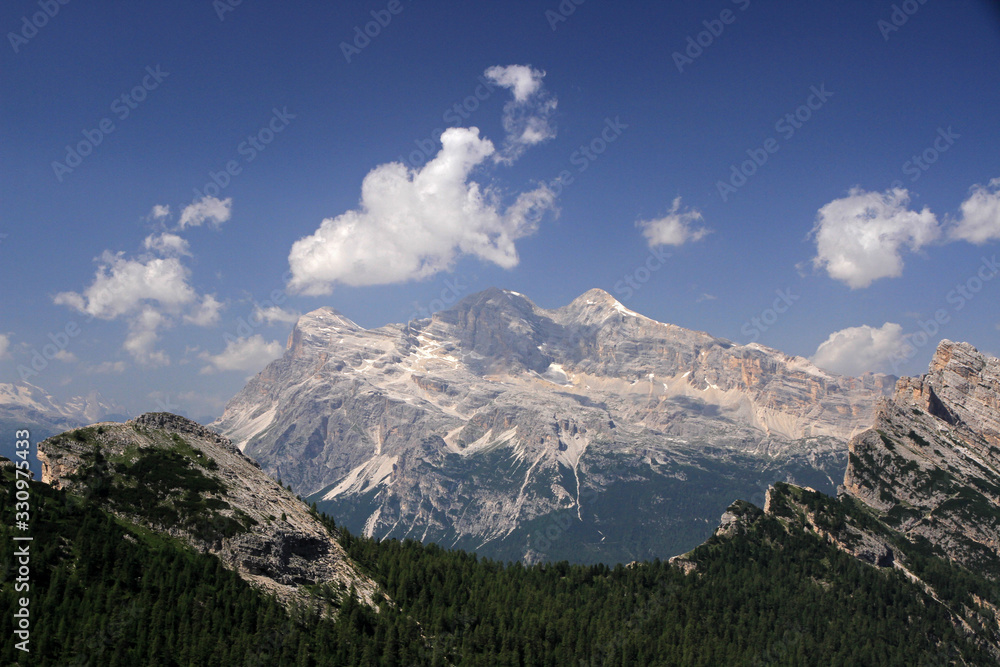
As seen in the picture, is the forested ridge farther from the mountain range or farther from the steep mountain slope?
the steep mountain slope

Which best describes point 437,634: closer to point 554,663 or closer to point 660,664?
point 554,663

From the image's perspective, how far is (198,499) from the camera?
143375 millimetres

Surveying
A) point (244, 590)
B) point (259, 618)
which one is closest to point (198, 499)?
point (244, 590)

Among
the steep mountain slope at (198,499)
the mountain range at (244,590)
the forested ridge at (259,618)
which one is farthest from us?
the steep mountain slope at (198,499)

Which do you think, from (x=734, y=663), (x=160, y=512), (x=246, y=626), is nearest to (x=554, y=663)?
(x=734, y=663)

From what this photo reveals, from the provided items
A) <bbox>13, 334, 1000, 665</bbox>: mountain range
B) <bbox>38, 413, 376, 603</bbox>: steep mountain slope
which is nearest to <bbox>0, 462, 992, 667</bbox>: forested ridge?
<bbox>13, 334, 1000, 665</bbox>: mountain range

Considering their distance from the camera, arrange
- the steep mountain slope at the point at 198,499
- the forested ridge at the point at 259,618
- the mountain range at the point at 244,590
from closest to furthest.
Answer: the forested ridge at the point at 259,618, the mountain range at the point at 244,590, the steep mountain slope at the point at 198,499

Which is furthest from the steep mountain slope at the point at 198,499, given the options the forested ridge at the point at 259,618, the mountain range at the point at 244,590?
the forested ridge at the point at 259,618

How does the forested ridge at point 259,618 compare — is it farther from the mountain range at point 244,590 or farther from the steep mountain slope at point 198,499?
the steep mountain slope at point 198,499

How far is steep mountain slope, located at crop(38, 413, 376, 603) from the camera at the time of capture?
136 metres

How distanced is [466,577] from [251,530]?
67.5 m

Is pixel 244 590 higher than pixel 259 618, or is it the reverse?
pixel 244 590

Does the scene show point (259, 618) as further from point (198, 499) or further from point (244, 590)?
point (198, 499)

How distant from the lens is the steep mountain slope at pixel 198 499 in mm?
136125
